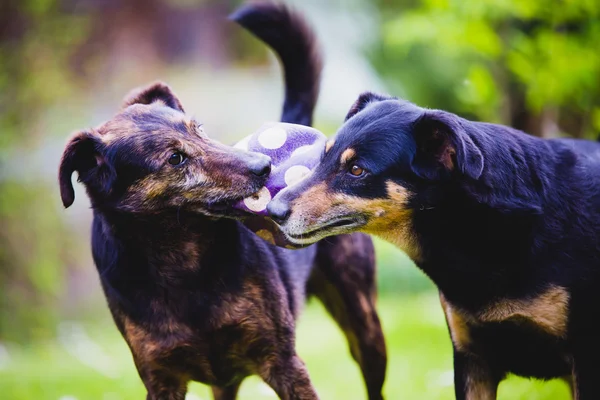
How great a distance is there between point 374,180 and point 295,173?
48 centimetres

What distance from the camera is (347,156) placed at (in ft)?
11.6

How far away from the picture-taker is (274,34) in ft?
16.1

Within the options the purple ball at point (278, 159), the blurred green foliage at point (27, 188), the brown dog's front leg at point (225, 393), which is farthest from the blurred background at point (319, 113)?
the purple ball at point (278, 159)

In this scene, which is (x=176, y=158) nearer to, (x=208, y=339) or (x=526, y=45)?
(x=208, y=339)

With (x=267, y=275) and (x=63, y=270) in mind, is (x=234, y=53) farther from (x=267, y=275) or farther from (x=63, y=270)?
(x=267, y=275)

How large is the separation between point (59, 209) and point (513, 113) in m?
6.42

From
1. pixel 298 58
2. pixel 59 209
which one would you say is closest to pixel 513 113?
pixel 298 58

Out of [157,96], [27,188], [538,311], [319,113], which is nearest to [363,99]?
[157,96]

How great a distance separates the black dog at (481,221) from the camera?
3416 millimetres

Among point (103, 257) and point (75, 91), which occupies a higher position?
point (75, 91)

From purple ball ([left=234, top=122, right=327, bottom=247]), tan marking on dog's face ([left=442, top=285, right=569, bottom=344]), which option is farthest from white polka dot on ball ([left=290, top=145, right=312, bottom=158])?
tan marking on dog's face ([left=442, top=285, right=569, bottom=344])

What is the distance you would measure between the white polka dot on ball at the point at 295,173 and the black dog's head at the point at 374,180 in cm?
17

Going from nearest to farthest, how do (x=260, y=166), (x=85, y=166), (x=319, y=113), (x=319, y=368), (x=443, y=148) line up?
(x=443, y=148), (x=260, y=166), (x=85, y=166), (x=319, y=368), (x=319, y=113)

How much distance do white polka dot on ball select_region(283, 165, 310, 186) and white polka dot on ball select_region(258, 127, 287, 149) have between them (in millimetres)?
198
